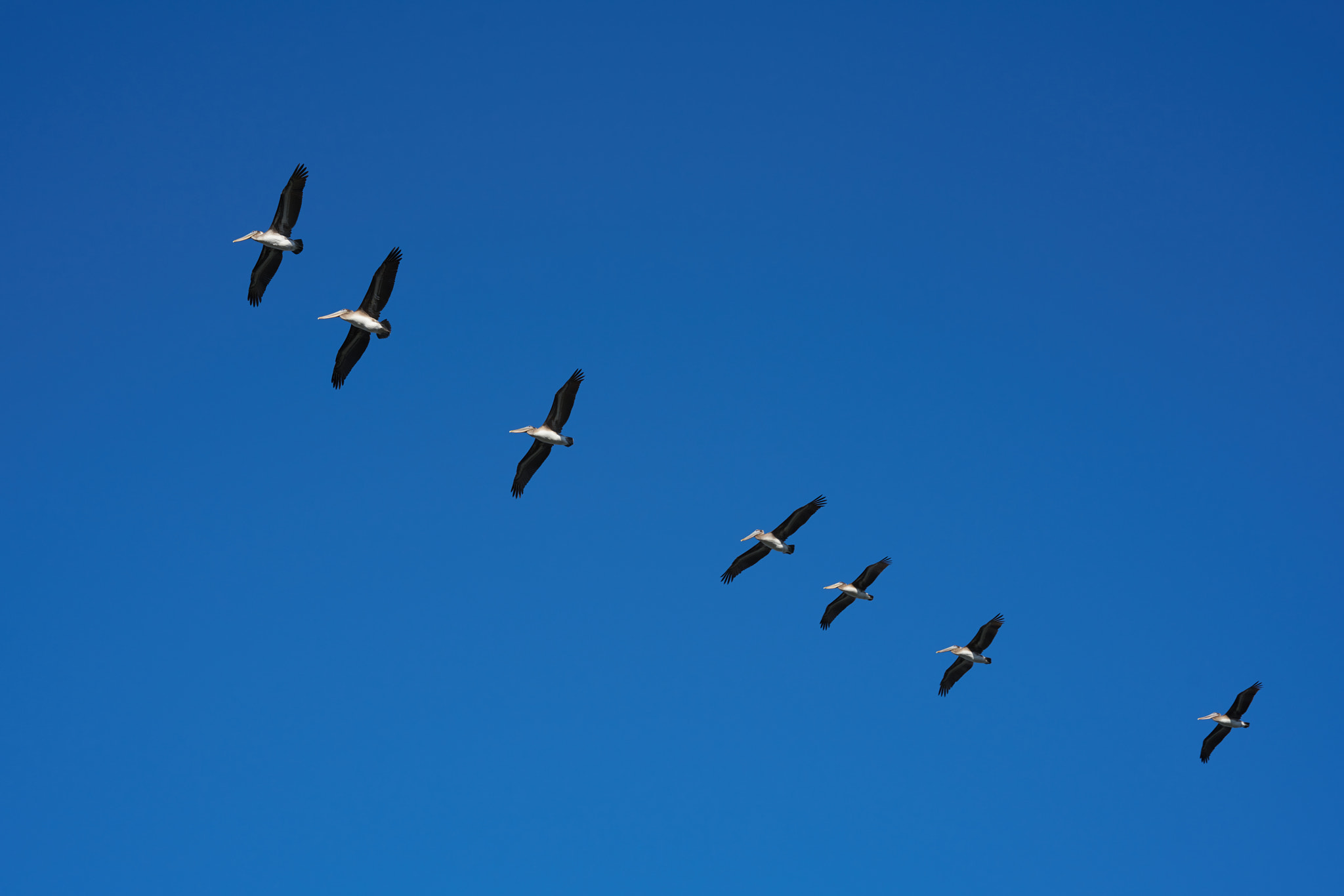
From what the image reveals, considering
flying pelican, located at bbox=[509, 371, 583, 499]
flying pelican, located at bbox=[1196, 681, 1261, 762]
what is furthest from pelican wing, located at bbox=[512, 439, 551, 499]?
flying pelican, located at bbox=[1196, 681, 1261, 762]

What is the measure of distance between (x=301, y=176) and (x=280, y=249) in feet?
7.70

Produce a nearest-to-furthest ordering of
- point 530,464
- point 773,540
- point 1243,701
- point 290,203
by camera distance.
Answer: point 290,203, point 530,464, point 773,540, point 1243,701

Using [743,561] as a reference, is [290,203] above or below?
above

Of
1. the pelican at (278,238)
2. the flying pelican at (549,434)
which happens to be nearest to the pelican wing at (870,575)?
the flying pelican at (549,434)

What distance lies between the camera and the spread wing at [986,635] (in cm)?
4341

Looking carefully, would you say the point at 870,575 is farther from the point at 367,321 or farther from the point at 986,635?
the point at 367,321

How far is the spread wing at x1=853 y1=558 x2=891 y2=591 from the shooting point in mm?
42594

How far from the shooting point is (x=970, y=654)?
45.1 metres

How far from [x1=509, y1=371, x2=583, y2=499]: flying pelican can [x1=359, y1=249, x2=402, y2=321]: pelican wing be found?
19.0ft

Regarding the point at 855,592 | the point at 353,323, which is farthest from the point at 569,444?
the point at 855,592

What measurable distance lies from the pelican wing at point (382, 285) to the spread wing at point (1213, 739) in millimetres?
37006

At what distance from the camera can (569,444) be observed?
3622 cm

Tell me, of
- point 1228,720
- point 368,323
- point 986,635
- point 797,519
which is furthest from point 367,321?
point 1228,720

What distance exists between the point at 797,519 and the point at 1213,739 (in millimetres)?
21649
